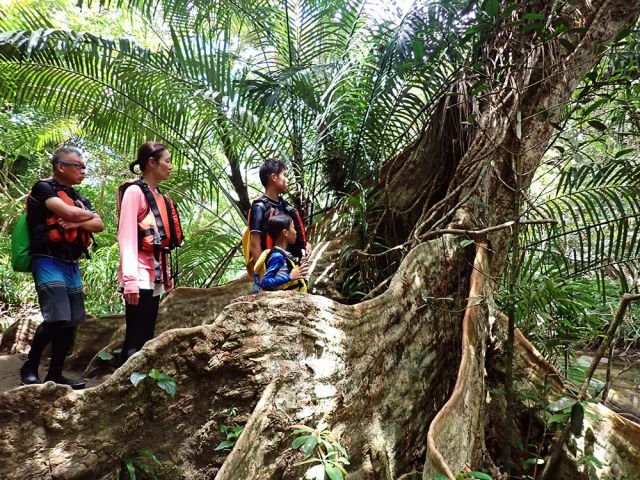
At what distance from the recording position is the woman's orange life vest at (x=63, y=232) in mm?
2617

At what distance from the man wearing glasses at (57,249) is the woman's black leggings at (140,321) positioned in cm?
30

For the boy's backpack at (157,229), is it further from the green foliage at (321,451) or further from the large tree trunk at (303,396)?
the green foliage at (321,451)

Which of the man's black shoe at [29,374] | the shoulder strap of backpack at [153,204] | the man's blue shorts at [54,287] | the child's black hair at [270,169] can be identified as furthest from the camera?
the child's black hair at [270,169]

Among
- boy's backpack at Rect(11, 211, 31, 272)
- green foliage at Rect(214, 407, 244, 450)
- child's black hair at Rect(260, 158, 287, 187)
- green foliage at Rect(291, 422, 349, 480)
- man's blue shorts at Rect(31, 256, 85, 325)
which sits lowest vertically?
green foliage at Rect(214, 407, 244, 450)

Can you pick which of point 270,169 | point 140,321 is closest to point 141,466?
point 140,321

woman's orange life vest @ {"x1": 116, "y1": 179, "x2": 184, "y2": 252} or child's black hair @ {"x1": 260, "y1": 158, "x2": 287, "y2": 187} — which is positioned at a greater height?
child's black hair @ {"x1": 260, "y1": 158, "x2": 287, "y2": 187}

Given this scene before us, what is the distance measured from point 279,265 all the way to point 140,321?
3.07 ft

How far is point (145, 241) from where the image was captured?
8.95 feet

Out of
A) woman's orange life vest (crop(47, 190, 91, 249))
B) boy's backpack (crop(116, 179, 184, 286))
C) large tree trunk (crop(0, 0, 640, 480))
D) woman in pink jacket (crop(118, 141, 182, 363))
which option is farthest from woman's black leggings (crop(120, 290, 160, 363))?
large tree trunk (crop(0, 0, 640, 480))

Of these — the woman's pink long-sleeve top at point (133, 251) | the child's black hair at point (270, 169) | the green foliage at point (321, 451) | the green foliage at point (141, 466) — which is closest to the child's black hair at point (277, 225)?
the child's black hair at point (270, 169)

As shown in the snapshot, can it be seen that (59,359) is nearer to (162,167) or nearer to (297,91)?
(162,167)

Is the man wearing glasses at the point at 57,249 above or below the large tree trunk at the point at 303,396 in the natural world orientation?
above

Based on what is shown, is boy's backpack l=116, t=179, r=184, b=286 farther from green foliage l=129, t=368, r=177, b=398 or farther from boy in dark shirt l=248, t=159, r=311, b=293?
green foliage l=129, t=368, r=177, b=398

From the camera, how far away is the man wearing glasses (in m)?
2.57
